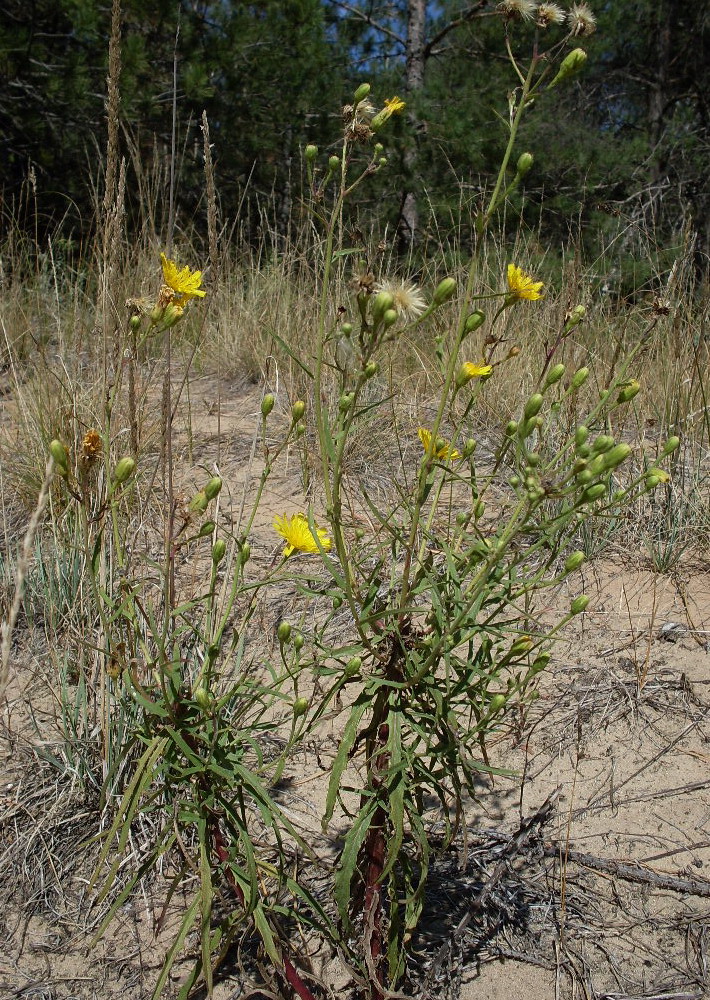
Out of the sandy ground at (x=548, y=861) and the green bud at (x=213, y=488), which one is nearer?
the green bud at (x=213, y=488)

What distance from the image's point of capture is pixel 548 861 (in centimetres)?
133

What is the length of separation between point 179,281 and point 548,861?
109 cm

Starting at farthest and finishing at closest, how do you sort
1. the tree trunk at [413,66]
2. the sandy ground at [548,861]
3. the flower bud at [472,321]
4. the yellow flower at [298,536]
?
the tree trunk at [413,66] < the sandy ground at [548,861] < the yellow flower at [298,536] < the flower bud at [472,321]

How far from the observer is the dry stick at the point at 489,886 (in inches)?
44.7

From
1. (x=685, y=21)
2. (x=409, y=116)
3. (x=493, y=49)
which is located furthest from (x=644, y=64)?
(x=409, y=116)

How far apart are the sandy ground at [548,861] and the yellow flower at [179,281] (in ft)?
1.04

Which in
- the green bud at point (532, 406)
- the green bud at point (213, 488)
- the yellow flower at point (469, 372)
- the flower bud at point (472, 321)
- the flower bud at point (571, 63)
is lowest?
the green bud at point (213, 488)

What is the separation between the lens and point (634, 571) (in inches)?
79.8

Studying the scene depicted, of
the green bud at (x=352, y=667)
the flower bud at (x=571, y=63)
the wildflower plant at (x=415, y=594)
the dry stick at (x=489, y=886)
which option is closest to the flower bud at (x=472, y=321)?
the wildflower plant at (x=415, y=594)

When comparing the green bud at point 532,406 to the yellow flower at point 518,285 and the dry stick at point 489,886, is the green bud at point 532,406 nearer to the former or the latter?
the yellow flower at point 518,285

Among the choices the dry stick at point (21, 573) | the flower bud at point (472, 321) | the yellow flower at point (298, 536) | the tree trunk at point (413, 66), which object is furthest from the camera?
the tree trunk at point (413, 66)

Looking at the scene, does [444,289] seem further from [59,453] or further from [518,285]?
[59,453]

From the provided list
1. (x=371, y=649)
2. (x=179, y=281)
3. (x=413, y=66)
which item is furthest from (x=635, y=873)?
(x=413, y=66)

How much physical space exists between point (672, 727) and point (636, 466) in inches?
40.7
